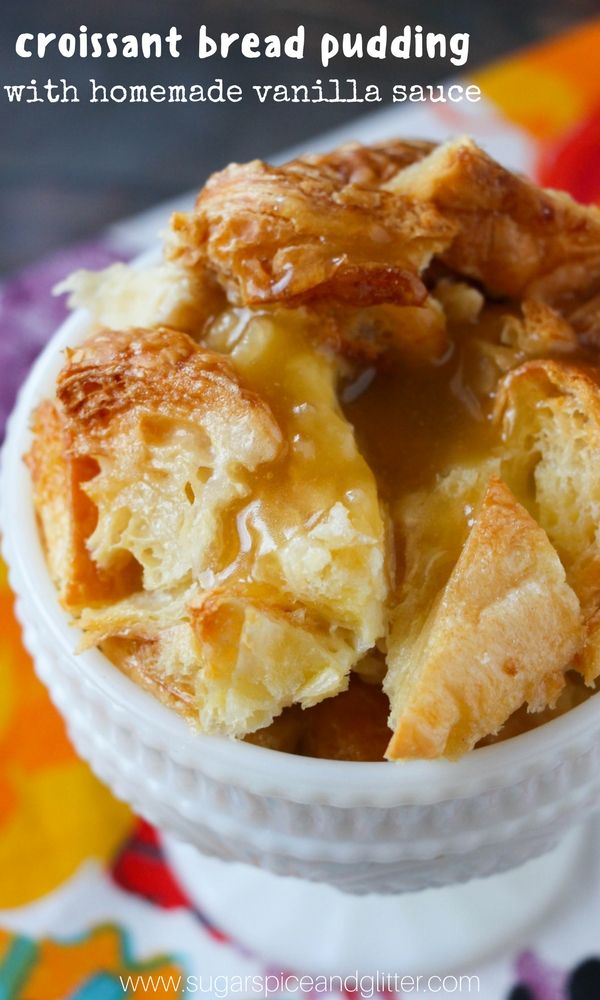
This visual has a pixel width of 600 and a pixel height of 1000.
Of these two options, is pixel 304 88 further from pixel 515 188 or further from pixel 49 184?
pixel 515 188

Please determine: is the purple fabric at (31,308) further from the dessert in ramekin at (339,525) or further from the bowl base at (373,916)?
the bowl base at (373,916)

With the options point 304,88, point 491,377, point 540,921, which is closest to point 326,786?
point 491,377

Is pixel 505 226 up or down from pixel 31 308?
up

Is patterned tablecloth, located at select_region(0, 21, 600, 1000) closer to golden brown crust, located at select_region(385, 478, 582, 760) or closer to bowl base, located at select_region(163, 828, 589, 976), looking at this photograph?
bowl base, located at select_region(163, 828, 589, 976)

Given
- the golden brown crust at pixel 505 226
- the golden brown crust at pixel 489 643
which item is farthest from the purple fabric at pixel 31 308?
the golden brown crust at pixel 489 643

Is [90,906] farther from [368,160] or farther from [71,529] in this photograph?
[368,160]

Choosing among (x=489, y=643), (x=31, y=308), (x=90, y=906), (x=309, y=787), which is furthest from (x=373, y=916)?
(x=31, y=308)

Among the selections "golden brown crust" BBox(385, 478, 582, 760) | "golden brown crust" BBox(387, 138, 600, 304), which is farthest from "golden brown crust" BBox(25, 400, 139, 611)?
"golden brown crust" BBox(387, 138, 600, 304)
